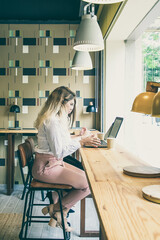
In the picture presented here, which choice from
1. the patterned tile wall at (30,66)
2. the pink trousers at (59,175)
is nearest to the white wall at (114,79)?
the patterned tile wall at (30,66)

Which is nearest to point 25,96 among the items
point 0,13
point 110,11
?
point 0,13

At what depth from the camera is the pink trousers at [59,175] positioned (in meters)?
2.20

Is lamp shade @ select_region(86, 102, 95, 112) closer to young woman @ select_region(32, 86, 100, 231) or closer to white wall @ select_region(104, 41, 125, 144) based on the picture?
white wall @ select_region(104, 41, 125, 144)

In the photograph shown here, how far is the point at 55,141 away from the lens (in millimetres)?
2246

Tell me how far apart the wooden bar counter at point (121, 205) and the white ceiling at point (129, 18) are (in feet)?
4.91

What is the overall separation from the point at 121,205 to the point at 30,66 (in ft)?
12.6

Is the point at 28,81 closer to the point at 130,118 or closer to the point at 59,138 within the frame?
the point at 130,118

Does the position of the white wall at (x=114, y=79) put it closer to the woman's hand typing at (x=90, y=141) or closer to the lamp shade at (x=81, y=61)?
the lamp shade at (x=81, y=61)

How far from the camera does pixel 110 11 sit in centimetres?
327

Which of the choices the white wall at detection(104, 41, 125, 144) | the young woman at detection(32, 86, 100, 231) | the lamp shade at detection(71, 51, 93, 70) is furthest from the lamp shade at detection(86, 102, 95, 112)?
the young woman at detection(32, 86, 100, 231)

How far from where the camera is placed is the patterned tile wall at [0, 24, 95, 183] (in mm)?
4504

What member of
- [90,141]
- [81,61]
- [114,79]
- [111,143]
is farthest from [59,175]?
[114,79]

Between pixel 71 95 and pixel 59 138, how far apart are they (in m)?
0.48

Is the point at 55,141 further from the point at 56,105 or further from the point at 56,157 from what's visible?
the point at 56,105
